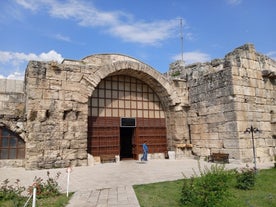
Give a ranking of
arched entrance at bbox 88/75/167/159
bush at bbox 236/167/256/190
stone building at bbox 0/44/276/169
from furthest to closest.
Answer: arched entrance at bbox 88/75/167/159 → stone building at bbox 0/44/276/169 → bush at bbox 236/167/256/190

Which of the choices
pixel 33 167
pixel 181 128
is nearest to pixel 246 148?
pixel 181 128

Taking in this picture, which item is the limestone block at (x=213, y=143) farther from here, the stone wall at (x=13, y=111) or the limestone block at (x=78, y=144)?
the stone wall at (x=13, y=111)

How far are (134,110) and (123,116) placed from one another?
748 mm

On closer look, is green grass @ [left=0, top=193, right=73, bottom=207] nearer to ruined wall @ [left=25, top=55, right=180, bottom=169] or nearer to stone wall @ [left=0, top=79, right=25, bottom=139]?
ruined wall @ [left=25, top=55, right=180, bottom=169]

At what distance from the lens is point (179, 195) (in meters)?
4.72

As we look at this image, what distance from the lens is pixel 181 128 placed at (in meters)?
12.2

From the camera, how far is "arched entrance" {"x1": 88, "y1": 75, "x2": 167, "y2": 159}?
1105 centimetres

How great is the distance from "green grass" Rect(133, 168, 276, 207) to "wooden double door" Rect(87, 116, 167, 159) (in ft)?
18.7

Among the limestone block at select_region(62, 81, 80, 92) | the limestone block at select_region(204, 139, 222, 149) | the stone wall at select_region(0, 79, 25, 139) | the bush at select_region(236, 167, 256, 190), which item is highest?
the limestone block at select_region(62, 81, 80, 92)

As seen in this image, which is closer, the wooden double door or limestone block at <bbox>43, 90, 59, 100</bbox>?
limestone block at <bbox>43, 90, 59, 100</bbox>

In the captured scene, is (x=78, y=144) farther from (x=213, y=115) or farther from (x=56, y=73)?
(x=213, y=115)

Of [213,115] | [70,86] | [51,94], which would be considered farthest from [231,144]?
[51,94]

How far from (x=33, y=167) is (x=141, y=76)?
664 cm

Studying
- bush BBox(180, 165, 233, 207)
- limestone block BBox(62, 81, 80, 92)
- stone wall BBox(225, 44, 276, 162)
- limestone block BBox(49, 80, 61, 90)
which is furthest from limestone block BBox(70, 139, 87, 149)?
stone wall BBox(225, 44, 276, 162)
